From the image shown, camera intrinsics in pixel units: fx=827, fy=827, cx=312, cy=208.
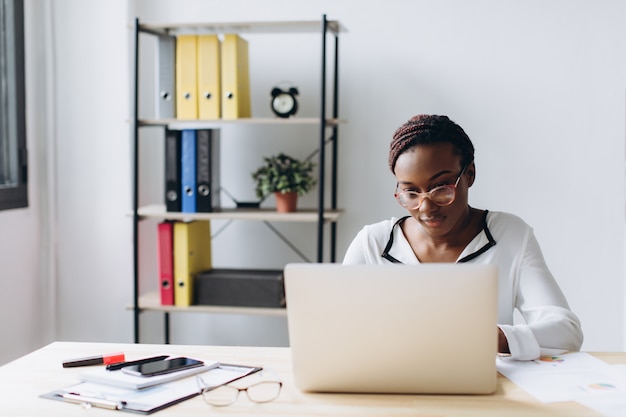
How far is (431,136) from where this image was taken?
203cm

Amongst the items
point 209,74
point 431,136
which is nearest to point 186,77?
point 209,74

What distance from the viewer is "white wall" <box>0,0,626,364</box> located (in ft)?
10.7

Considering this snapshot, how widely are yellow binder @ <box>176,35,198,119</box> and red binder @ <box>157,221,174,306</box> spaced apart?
439 mm

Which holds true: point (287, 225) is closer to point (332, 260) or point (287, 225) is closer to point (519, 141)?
point (332, 260)

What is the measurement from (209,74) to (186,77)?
9cm

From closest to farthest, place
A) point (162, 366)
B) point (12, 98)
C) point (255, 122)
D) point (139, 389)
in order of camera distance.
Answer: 1. point (139, 389)
2. point (162, 366)
3. point (255, 122)
4. point (12, 98)

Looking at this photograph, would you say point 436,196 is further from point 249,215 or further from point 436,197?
point 249,215

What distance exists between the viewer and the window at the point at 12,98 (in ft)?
10.8

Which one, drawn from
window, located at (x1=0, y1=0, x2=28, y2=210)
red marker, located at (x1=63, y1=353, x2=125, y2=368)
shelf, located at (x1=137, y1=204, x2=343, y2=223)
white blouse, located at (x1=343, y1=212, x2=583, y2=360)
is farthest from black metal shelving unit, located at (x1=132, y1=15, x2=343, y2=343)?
red marker, located at (x1=63, y1=353, x2=125, y2=368)

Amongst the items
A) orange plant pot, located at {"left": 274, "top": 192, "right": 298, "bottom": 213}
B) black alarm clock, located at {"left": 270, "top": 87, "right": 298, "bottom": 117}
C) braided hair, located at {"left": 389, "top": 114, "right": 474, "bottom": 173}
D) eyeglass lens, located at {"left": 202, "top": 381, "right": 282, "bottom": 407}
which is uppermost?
black alarm clock, located at {"left": 270, "top": 87, "right": 298, "bottom": 117}

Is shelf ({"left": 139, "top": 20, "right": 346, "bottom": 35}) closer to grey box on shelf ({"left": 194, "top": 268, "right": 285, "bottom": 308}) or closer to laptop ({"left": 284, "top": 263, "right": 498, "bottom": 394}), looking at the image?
grey box on shelf ({"left": 194, "top": 268, "right": 285, "bottom": 308})

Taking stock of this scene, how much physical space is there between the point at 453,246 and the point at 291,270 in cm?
80

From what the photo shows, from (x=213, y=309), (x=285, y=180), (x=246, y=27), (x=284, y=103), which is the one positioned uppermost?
(x=246, y=27)

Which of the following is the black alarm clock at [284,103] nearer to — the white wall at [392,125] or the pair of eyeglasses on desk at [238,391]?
the white wall at [392,125]
